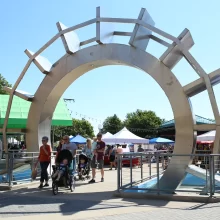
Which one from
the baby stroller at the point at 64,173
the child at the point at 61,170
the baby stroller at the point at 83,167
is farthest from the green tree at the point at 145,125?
the child at the point at 61,170

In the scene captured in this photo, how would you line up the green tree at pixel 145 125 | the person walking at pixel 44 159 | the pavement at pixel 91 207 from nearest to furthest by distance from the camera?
the pavement at pixel 91 207 < the person walking at pixel 44 159 < the green tree at pixel 145 125

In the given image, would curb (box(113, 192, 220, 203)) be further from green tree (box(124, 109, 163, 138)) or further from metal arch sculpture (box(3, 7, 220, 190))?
green tree (box(124, 109, 163, 138))

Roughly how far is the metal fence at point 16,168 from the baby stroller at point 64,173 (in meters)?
1.54

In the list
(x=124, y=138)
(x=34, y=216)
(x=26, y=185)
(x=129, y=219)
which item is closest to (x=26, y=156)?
(x=26, y=185)

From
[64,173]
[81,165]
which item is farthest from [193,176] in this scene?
[81,165]

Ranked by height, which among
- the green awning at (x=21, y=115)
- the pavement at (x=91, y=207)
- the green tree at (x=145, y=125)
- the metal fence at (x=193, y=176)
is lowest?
the pavement at (x=91, y=207)

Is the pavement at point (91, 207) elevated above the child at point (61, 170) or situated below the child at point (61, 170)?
below

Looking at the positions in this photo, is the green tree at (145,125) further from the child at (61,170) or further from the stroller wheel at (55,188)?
the stroller wheel at (55,188)

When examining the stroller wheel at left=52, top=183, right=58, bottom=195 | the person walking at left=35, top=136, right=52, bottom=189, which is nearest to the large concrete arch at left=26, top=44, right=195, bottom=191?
the person walking at left=35, top=136, right=52, bottom=189

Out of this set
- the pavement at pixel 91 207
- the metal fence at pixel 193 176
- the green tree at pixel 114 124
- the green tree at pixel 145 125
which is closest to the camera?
the pavement at pixel 91 207

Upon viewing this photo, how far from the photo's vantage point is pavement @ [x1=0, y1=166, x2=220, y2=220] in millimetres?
7328

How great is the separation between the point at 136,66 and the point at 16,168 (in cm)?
495

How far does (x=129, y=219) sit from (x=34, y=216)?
1983 millimetres

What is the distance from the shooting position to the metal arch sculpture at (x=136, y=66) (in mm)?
10227
